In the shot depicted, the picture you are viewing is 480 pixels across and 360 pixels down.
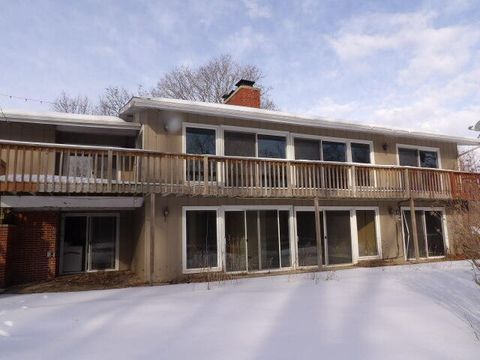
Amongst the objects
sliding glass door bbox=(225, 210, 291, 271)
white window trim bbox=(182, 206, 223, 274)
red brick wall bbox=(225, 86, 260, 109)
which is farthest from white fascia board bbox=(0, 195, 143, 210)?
red brick wall bbox=(225, 86, 260, 109)

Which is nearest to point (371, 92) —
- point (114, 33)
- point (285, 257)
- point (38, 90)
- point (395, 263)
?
point (395, 263)

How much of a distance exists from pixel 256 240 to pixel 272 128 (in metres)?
3.89

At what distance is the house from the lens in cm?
979

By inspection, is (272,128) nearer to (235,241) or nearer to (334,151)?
(334,151)

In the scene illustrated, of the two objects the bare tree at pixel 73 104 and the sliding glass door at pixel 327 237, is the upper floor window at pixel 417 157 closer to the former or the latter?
the sliding glass door at pixel 327 237

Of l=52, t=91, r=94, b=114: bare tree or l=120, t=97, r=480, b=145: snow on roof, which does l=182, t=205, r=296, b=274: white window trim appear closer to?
l=120, t=97, r=480, b=145: snow on roof

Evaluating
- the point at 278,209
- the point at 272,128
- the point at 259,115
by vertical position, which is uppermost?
the point at 259,115

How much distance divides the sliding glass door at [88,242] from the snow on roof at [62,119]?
3155 mm

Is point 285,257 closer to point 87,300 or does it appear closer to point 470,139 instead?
point 87,300

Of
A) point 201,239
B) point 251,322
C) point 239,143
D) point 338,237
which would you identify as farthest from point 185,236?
point 338,237

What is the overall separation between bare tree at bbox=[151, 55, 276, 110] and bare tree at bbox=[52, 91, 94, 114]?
18.6 feet

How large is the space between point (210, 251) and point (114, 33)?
33.5 ft

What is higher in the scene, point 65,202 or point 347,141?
point 347,141

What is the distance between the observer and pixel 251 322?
5613 mm
